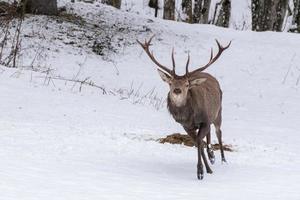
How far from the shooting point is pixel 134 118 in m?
12.4

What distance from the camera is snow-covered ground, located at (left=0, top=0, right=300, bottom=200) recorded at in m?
7.12

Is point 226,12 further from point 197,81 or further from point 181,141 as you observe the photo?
point 197,81

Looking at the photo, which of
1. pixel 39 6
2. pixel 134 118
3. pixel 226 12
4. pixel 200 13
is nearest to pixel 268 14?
pixel 226 12

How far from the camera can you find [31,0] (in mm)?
18172

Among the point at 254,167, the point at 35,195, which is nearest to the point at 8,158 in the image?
the point at 35,195

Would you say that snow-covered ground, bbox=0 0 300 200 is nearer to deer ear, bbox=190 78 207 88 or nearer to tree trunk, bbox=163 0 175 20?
deer ear, bbox=190 78 207 88

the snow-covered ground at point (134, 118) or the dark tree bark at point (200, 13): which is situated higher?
the dark tree bark at point (200, 13)

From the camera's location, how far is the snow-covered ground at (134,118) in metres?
7.12

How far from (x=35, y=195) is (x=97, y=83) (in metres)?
9.44

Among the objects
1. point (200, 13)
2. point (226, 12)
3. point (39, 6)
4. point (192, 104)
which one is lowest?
point (192, 104)

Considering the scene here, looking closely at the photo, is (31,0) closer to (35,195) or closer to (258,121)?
(258,121)

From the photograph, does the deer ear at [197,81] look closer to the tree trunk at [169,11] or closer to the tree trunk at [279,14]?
the tree trunk at [279,14]

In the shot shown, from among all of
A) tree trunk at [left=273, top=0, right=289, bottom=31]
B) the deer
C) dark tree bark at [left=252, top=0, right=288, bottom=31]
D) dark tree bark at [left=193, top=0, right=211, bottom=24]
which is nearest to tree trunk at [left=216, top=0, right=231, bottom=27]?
dark tree bark at [left=193, top=0, right=211, bottom=24]

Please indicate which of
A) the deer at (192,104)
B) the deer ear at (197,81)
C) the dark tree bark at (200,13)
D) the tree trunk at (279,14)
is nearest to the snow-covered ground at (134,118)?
the deer at (192,104)
